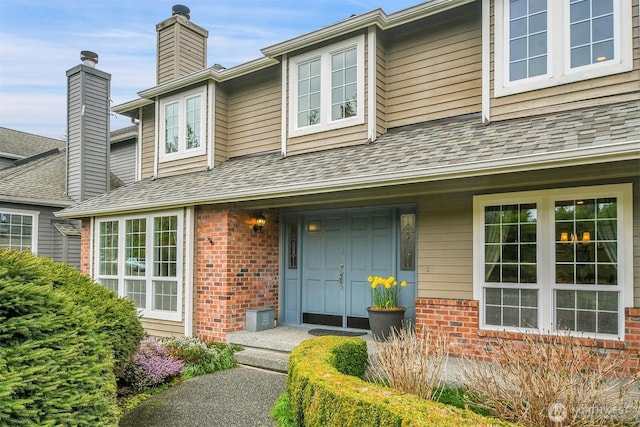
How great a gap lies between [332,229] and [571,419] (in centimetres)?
500

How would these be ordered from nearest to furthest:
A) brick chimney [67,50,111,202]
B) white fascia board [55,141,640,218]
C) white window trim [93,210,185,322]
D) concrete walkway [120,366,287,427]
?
1. white fascia board [55,141,640,218]
2. concrete walkway [120,366,287,427]
3. white window trim [93,210,185,322]
4. brick chimney [67,50,111,202]

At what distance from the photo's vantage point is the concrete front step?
19.8ft

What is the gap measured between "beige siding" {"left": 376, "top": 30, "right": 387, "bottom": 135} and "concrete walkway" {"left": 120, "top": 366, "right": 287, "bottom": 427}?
399cm

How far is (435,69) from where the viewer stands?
266 inches

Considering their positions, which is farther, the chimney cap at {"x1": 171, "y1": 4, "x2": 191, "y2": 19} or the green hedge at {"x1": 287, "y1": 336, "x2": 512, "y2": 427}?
the chimney cap at {"x1": 171, "y1": 4, "x2": 191, "y2": 19}

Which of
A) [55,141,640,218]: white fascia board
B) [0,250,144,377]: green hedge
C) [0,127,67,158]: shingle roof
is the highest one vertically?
[0,127,67,158]: shingle roof

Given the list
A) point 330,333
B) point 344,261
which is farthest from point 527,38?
point 330,333

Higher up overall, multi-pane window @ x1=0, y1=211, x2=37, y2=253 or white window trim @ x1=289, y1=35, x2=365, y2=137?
white window trim @ x1=289, y1=35, x2=365, y2=137

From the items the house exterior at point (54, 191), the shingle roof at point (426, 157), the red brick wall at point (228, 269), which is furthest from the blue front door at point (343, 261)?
the house exterior at point (54, 191)

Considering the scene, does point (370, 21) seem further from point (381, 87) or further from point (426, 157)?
point (426, 157)

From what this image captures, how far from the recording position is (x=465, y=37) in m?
6.50

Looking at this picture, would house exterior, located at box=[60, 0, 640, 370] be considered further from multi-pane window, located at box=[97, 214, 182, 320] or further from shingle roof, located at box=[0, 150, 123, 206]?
shingle roof, located at box=[0, 150, 123, 206]

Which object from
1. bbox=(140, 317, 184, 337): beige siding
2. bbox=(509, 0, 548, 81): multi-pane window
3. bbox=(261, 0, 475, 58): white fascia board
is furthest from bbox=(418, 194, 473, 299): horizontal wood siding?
bbox=(140, 317, 184, 337): beige siding

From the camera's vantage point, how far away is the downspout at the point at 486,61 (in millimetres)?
5997
